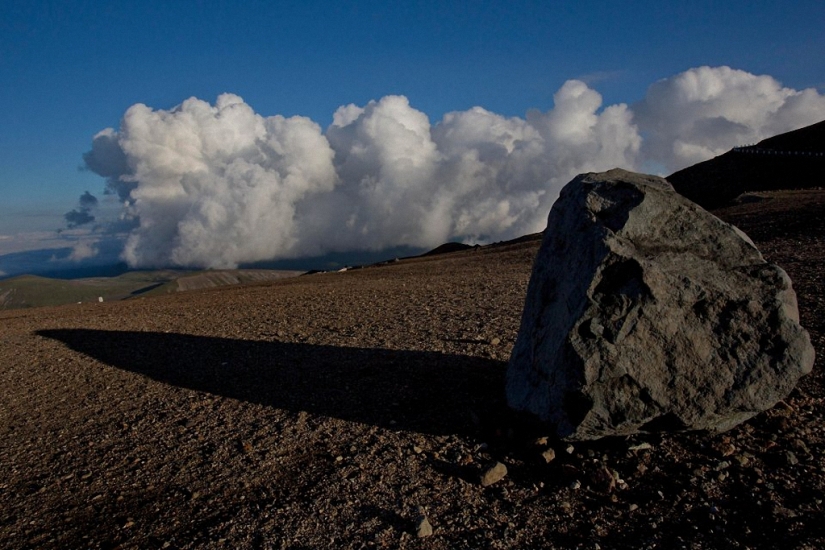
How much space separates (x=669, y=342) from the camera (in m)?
6.72

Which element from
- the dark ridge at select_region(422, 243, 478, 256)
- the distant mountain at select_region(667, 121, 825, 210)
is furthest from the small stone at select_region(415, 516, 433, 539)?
the dark ridge at select_region(422, 243, 478, 256)

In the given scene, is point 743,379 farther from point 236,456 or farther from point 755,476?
point 236,456

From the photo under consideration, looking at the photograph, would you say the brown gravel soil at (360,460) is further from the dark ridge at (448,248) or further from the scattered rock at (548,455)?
the dark ridge at (448,248)

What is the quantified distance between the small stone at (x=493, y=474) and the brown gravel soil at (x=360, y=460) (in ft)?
0.23

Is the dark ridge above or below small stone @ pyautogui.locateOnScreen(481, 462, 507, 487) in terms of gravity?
above

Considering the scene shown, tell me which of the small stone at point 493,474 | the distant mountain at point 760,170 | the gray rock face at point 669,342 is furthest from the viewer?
the distant mountain at point 760,170

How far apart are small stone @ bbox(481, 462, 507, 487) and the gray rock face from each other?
0.77 m

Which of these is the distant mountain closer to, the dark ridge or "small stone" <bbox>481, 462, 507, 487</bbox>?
the dark ridge

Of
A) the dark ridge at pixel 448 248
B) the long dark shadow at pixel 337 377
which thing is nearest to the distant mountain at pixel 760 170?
the dark ridge at pixel 448 248

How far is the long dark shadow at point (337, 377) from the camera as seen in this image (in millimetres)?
8695

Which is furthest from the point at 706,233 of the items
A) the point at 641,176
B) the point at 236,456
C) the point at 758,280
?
the point at 236,456

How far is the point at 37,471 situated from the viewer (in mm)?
7844

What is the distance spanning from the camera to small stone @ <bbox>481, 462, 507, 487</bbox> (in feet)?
22.2

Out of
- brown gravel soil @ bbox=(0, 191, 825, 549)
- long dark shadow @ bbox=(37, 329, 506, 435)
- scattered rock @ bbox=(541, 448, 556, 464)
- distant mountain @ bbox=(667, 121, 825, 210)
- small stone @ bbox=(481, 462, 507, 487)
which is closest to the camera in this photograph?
brown gravel soil @ bbox=(0, 191, 825, 549)
